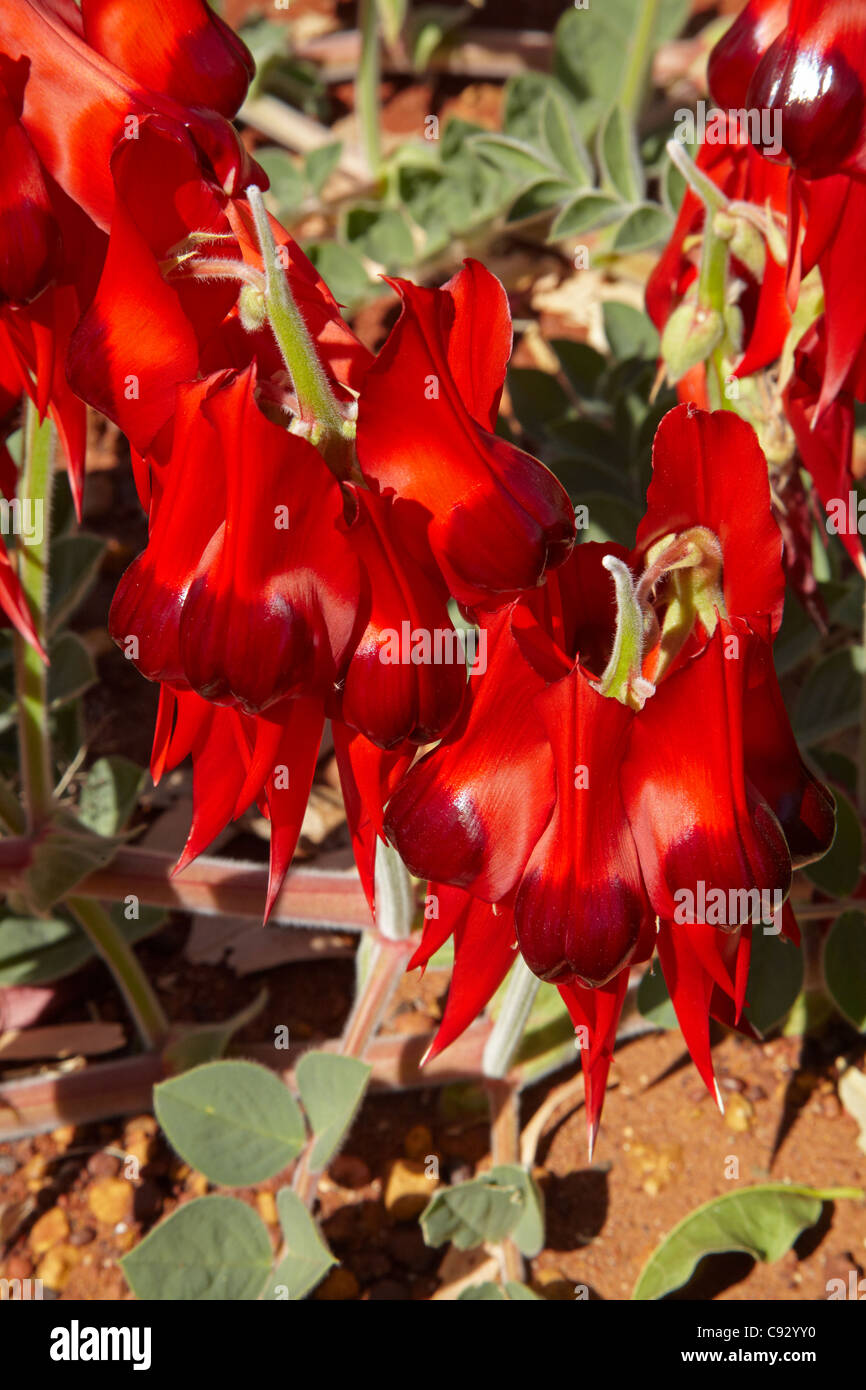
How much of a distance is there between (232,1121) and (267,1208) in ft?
0.98

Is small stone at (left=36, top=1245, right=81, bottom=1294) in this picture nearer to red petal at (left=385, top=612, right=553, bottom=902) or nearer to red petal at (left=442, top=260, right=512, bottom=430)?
red petal at (left=385, top=612, right=553, bottom=902)

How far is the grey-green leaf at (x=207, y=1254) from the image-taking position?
128 centimetres

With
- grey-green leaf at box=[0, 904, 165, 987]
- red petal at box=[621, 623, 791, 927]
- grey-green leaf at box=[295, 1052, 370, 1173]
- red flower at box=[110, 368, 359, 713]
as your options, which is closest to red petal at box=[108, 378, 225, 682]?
red flower at box=[110, 368, 359, 713]

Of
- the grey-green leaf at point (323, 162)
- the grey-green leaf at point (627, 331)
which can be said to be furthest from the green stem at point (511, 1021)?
the grey-green leaf at point (323, 162)

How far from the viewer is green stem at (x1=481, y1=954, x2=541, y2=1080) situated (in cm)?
123

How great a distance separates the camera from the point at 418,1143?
1656mm

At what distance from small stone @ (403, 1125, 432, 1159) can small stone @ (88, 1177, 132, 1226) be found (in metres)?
0.32

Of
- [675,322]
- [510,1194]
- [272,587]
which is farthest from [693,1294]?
[272,587]

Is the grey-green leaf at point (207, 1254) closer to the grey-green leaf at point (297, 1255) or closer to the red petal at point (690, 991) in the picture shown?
the grey-green leaf at point (297, 1255)

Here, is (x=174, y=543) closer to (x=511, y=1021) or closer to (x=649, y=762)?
(x=649, y=762)

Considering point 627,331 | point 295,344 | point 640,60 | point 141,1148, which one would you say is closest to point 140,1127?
point 141,1148

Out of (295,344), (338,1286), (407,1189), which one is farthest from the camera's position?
(407,1189)
